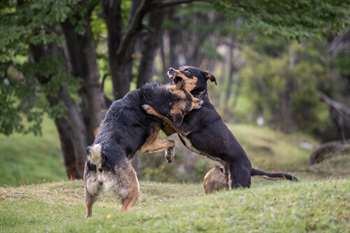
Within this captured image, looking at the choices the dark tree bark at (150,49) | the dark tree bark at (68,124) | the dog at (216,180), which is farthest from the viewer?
the dark tree bark at (150,49)

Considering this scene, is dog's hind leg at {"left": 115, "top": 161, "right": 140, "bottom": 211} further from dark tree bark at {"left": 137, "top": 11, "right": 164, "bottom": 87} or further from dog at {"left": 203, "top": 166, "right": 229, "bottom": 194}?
dark tree bark at {"left": 137, "top": 11, "right": 164, "bottom": 87}

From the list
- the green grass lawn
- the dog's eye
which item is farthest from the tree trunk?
the dog's eye

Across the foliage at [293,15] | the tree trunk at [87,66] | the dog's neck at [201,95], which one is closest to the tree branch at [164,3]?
the foliage at [293,15]

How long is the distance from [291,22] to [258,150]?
15.2m

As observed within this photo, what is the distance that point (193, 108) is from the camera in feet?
38.9

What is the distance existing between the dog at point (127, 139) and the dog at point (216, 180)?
2.94 feet

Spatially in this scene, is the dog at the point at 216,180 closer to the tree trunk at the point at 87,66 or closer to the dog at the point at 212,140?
the dog at the point at 212,140

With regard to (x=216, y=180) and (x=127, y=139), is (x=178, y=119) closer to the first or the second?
(x=127, y=139)

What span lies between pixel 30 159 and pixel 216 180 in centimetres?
1817

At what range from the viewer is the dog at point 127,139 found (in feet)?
34.0

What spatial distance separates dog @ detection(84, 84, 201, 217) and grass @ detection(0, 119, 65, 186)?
15263 millimetres

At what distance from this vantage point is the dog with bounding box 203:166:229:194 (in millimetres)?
12117

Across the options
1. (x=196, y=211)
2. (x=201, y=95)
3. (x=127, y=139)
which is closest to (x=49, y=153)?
(x=201, y=95)

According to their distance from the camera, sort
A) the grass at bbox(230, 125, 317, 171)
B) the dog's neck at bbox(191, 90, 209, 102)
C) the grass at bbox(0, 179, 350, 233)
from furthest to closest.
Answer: the grass at bbox(230, 125, 317, 171)
the dog's neck at bbox(191, 90, 209, 102)
the grass at bbox(0, 179, 350, 233)
